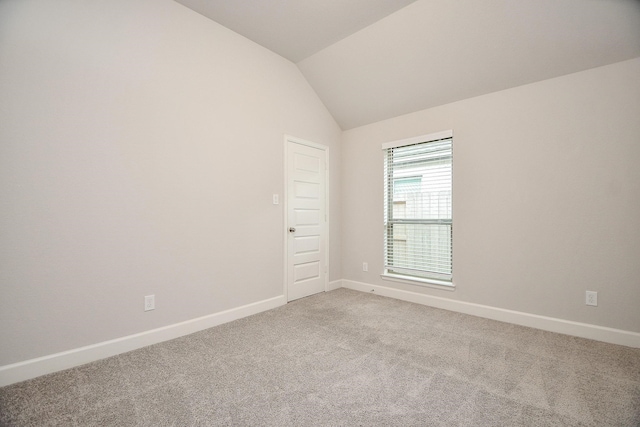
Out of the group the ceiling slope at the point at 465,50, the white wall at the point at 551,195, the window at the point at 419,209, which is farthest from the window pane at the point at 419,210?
the ceiling slope at the point at 465,50

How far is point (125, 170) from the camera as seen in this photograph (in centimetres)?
233

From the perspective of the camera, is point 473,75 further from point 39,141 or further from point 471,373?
point 39,141

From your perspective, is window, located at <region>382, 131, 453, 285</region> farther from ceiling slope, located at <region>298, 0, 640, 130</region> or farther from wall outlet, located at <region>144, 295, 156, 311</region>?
wall outlet, located at <region>144, 295, 156, 311</region>

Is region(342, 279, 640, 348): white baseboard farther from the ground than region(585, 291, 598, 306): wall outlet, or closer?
closer

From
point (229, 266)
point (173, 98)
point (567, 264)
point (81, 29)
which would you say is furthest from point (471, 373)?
point (81, 29)

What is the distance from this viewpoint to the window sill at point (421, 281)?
3.38 metres

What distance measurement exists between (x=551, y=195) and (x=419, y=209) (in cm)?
135

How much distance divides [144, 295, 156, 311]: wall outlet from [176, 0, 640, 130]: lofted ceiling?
277 cm

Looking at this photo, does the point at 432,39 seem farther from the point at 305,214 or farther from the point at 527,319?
the point at 527,319

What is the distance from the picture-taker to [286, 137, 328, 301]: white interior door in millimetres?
3699

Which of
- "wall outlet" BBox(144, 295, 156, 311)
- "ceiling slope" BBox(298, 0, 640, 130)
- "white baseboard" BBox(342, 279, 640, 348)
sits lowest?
"white baseboard" BBox(342, 279, 640, 348)

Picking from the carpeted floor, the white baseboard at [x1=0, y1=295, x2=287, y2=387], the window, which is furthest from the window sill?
the white baseboard at [x1=0, y1=295, x2=287, y2=387]

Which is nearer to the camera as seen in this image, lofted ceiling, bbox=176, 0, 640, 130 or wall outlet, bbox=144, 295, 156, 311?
lofted ceiling, bbox=176, 0, 640, 130

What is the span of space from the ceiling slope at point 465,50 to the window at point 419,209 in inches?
21.8
